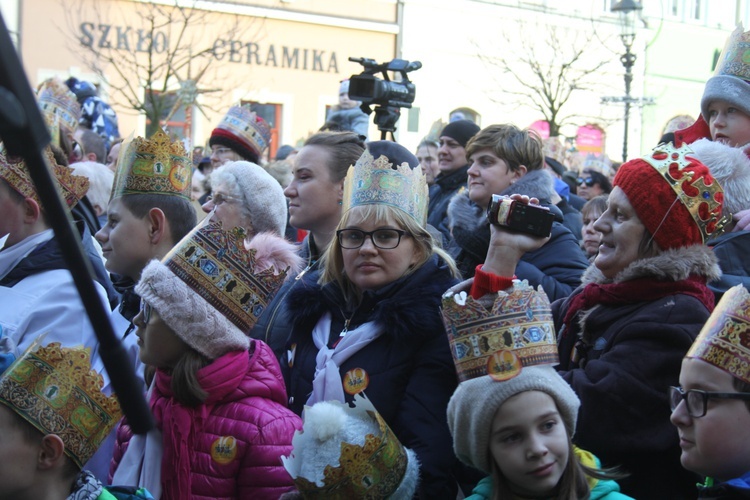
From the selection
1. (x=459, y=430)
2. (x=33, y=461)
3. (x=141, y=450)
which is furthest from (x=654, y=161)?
(x=33, y=461)

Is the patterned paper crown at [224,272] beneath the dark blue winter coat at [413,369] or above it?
above

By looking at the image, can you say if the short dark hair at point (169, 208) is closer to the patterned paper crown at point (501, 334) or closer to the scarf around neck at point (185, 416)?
the scarf around neck at point (185, 416)

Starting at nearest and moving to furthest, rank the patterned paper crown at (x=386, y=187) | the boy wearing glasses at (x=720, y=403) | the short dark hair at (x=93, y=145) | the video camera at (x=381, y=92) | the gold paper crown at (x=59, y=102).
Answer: the boy wearing glasses at (x=720, y=403), the patterned paper crown at (x=386, y=187), the video camera at (x=381, y=92), the gold paper crown at (x=59, y=102), the short dark hair at (x=93, y=145)

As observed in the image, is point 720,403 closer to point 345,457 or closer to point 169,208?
point 345,457

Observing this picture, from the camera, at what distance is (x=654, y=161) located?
348 cm

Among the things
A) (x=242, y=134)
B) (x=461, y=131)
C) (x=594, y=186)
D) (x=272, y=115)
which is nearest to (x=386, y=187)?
(x=242, y=134)

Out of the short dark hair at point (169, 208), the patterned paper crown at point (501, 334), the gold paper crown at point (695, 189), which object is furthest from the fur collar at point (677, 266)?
the short dark hair at point (169, 208)

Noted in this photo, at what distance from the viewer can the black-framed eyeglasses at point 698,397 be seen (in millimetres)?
2613

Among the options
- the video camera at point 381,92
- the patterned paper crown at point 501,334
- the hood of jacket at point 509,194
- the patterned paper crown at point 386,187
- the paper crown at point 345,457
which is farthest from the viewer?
the video camera at point 381,92

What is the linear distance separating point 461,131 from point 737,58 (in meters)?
2.99

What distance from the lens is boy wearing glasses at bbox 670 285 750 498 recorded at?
260 centimetres

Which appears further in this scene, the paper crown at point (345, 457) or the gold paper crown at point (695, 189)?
the gold paper crown at point (695, 189)

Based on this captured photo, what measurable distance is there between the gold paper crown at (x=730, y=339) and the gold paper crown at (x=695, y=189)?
2.33 ft

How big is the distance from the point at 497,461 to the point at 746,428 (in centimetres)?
70
